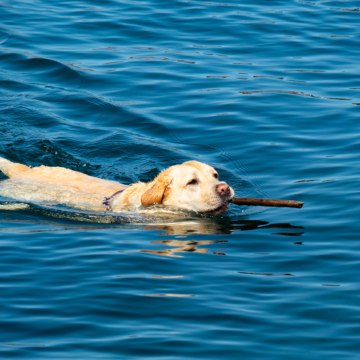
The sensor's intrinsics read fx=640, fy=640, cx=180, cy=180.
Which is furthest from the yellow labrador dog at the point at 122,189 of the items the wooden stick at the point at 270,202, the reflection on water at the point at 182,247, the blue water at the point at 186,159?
the reflection on water at the point at 182,247

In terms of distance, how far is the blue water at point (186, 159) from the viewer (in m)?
5.38

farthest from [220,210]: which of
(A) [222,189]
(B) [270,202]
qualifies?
(B) [270,202]

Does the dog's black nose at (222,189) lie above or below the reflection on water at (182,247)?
above

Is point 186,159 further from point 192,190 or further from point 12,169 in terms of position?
point 12,169

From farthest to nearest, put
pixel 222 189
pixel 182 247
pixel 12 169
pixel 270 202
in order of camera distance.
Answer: pixel 12 169 < pixel 222 189 < pixel 270 202 < pixel 182 247

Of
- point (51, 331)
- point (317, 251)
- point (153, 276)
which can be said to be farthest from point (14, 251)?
point (317, 251)

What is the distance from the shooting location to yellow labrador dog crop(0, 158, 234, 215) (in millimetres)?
8617

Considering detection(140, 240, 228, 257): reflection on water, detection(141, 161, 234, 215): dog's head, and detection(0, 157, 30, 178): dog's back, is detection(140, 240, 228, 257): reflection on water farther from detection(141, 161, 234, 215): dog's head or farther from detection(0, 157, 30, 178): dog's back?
detection(0, 157, 30, 178): dog's back

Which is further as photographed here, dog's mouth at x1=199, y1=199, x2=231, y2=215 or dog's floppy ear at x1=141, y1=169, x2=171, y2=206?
dog's floppy ear at x1=141, y1=169, x2=171, y2=206

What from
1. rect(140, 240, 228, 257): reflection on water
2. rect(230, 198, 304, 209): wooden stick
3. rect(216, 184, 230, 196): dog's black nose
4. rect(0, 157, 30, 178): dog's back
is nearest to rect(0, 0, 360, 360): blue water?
rect(140, 240, 228, 257): reflection on water

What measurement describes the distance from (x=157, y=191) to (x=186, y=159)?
2635mm

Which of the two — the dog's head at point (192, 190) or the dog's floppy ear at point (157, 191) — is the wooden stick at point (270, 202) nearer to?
the dog's head at point (192, 190)

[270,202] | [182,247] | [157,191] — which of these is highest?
[270,202]

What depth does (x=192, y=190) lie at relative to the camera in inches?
342
